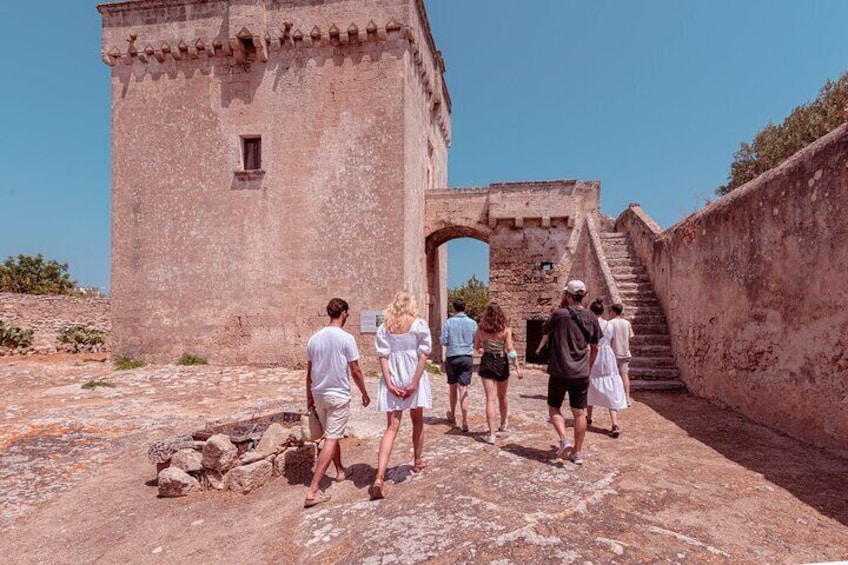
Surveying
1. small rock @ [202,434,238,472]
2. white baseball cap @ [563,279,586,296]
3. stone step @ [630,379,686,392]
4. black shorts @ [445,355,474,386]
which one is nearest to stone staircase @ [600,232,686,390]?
stone step @ [630,379,686,392]

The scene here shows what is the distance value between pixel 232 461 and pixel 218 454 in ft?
0.54

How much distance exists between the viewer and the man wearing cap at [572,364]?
420cm

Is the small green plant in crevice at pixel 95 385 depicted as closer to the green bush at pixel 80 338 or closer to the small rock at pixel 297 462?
the small rock at pixel 297 462

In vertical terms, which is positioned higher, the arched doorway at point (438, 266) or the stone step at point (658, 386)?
the arched doorway at point (438, 266)

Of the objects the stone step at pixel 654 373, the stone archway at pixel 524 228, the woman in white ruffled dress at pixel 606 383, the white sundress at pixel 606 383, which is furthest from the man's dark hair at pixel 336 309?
the stone archway at pixel 524 228

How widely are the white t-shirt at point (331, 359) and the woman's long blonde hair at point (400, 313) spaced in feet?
1.24

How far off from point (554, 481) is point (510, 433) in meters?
1.54

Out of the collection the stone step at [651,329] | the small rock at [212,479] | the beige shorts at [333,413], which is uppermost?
the stone step at [651,329]

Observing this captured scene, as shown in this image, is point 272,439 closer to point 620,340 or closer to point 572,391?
point 572,391

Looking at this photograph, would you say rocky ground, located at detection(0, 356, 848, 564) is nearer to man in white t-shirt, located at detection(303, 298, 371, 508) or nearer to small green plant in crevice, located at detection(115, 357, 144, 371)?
man in white t-shirt, located at detection(303, 298, 371, 508)

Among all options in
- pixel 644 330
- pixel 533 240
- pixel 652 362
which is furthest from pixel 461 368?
pixel 533 240

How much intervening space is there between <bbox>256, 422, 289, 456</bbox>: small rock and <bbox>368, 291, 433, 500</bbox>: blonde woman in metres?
1.25

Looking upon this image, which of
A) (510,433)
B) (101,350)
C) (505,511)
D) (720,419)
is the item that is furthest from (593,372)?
(101,350)

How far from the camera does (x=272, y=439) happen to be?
4586mm
